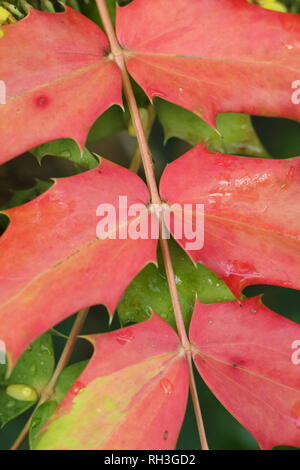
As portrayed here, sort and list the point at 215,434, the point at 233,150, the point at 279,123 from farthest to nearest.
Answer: the point at 279,123 → the point at 215,434 → the point at 233,150

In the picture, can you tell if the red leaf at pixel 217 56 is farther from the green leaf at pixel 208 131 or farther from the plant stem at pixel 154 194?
the green leaf at pixel 208 131

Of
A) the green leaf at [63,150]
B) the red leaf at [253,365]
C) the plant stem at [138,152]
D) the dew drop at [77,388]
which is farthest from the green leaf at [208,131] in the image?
the dew drop at [77,388]

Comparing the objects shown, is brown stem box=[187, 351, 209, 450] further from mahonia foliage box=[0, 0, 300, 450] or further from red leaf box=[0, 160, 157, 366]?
red leaf box=[0, 160, 157, 366]

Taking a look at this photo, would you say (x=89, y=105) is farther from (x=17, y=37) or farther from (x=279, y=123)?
(x=279, y=123)

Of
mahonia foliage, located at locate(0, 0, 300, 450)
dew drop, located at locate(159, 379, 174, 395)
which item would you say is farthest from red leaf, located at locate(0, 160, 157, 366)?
dew drop, located at locate(159, 379, 174, 395)

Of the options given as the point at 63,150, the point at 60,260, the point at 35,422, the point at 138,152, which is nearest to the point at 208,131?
the point at 138,152

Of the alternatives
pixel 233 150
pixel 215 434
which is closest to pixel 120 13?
pixel 233 150

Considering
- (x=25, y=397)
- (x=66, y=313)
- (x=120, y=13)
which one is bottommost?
(x=25, y=397)
